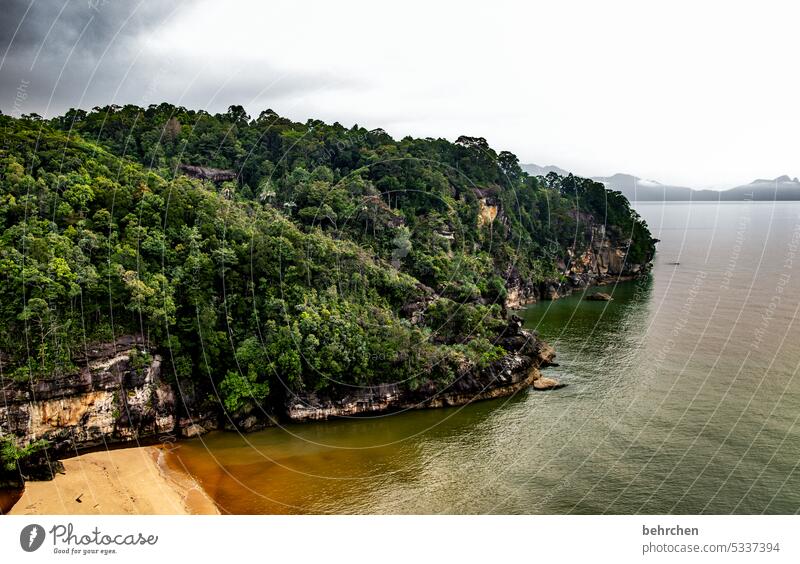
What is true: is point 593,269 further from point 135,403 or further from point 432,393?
point 135,403

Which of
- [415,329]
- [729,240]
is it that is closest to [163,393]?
[415,329]

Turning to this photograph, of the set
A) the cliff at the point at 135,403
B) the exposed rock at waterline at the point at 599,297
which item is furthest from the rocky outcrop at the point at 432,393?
the exposed rock at waterline at the point at 599,297

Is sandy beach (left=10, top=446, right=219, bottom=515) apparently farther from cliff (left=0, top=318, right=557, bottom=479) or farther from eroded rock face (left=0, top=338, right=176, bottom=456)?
eroded rock face (left=0, top=338, right=176, bottom=456)

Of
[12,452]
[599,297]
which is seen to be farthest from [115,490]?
[599,297]

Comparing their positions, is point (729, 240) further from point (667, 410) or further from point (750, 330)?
point (667, 410)

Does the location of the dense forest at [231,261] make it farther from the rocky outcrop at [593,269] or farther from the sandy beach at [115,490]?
the rocky outcrop at [593,269]
